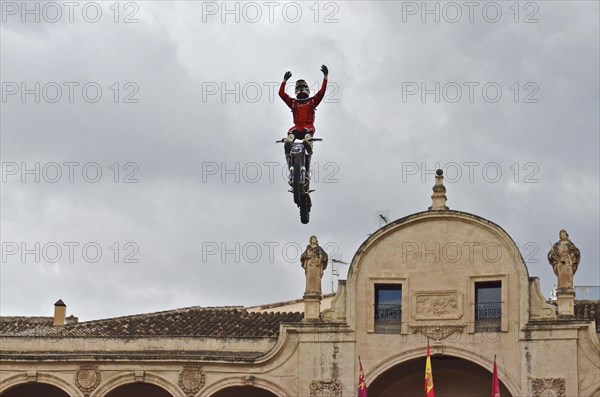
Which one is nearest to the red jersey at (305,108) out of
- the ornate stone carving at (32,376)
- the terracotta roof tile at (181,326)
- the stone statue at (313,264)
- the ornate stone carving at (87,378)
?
the stone statue at (313,264)

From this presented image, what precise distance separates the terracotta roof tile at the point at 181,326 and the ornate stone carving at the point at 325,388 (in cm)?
222

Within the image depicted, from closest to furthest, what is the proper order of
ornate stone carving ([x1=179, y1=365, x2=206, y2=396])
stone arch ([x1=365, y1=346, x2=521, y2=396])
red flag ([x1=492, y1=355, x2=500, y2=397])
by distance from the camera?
red flag ([x1=492, y1=355, x2=500, y2=397]) → stone arch ([x1=365, y1=346, x2=521, y2=396]) → ornate stone carving ([x1=179, y1=365, x2=206, y2=396])

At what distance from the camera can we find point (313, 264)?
132ft

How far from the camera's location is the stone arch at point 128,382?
4053cm

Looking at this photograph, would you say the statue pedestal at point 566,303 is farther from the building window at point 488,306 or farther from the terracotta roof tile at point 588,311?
the building window at point 488,306

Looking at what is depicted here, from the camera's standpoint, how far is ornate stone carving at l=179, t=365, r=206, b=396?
4022 cm

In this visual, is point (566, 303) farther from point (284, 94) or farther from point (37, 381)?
point (37, 381)

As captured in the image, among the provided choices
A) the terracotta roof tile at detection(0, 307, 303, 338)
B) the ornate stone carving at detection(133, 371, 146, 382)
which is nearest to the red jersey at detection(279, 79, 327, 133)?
the terracotta roof tile at detection(0, 307, 303, 338)

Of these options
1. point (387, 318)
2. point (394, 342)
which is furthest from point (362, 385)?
point (387, 318)

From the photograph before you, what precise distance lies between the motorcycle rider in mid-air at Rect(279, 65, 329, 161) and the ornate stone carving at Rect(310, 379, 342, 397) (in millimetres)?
12451

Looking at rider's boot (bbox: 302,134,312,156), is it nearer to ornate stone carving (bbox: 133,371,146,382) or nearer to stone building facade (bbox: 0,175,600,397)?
stone building facade (bbox: 0,175,600,397)

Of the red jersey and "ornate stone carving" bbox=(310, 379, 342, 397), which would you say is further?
"ornate stone carving" bbox=(310, 379, 342, 397)

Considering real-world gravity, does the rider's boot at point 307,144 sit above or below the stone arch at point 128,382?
above

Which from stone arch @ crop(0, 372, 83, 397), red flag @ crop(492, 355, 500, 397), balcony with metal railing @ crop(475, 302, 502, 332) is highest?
balcony with metal railing @ crop(475, 302, 502, 332)
